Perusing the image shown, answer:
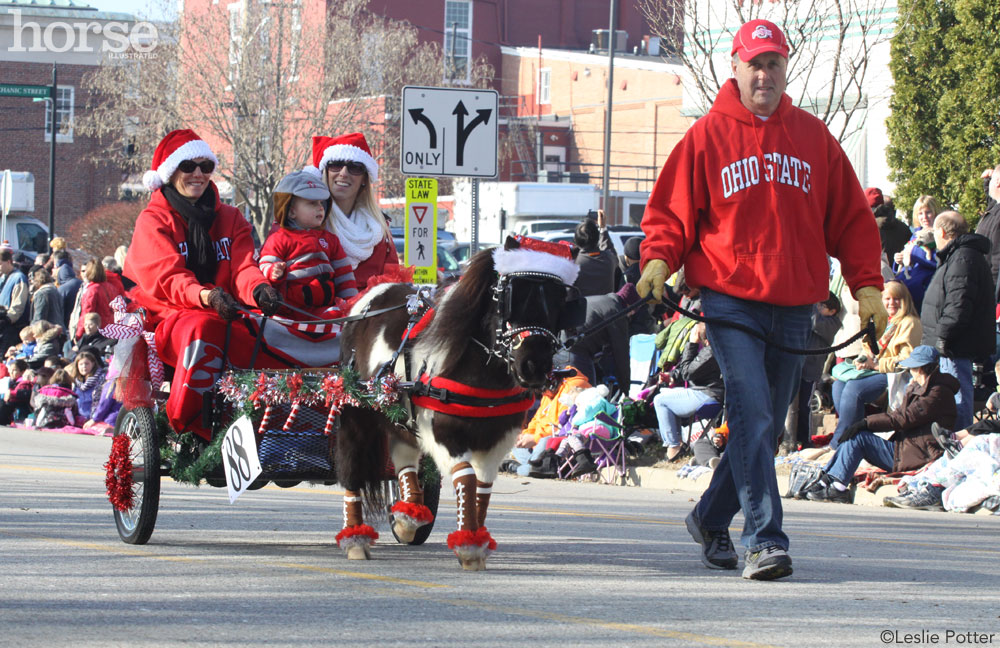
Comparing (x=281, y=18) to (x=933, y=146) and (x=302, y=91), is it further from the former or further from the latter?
(x=933, y=146)

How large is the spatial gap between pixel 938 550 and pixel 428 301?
335 centimetres

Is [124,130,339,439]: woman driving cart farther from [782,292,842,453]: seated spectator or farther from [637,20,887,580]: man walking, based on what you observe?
[782,292,842,453]: seated spectator

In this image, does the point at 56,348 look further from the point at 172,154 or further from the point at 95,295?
the point at 172,154

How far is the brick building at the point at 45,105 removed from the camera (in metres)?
60.2

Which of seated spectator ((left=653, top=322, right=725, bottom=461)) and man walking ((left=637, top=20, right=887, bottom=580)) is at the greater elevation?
man walking ((left=637, top=20, right=887, bottom=580))

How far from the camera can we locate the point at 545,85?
199ft

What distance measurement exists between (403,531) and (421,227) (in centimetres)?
727

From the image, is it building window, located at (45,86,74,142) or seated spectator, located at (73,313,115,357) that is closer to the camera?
seated spectator, located at (73,313,115,357)

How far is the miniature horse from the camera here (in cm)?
688

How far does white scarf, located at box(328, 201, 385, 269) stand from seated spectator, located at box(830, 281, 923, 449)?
5415 mm

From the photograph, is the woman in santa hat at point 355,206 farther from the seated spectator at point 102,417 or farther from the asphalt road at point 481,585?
the seated spectator at point 102,417

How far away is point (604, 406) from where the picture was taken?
14.4m

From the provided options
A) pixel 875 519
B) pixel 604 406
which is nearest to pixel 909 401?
pixel 875 519

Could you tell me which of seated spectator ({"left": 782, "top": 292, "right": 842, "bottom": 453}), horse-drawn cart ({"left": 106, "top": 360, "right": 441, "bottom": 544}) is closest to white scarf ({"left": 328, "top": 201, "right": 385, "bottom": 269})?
horse-drawn cart ({"left": 106, "top": 360, "right": 441, "bottom": 544})
